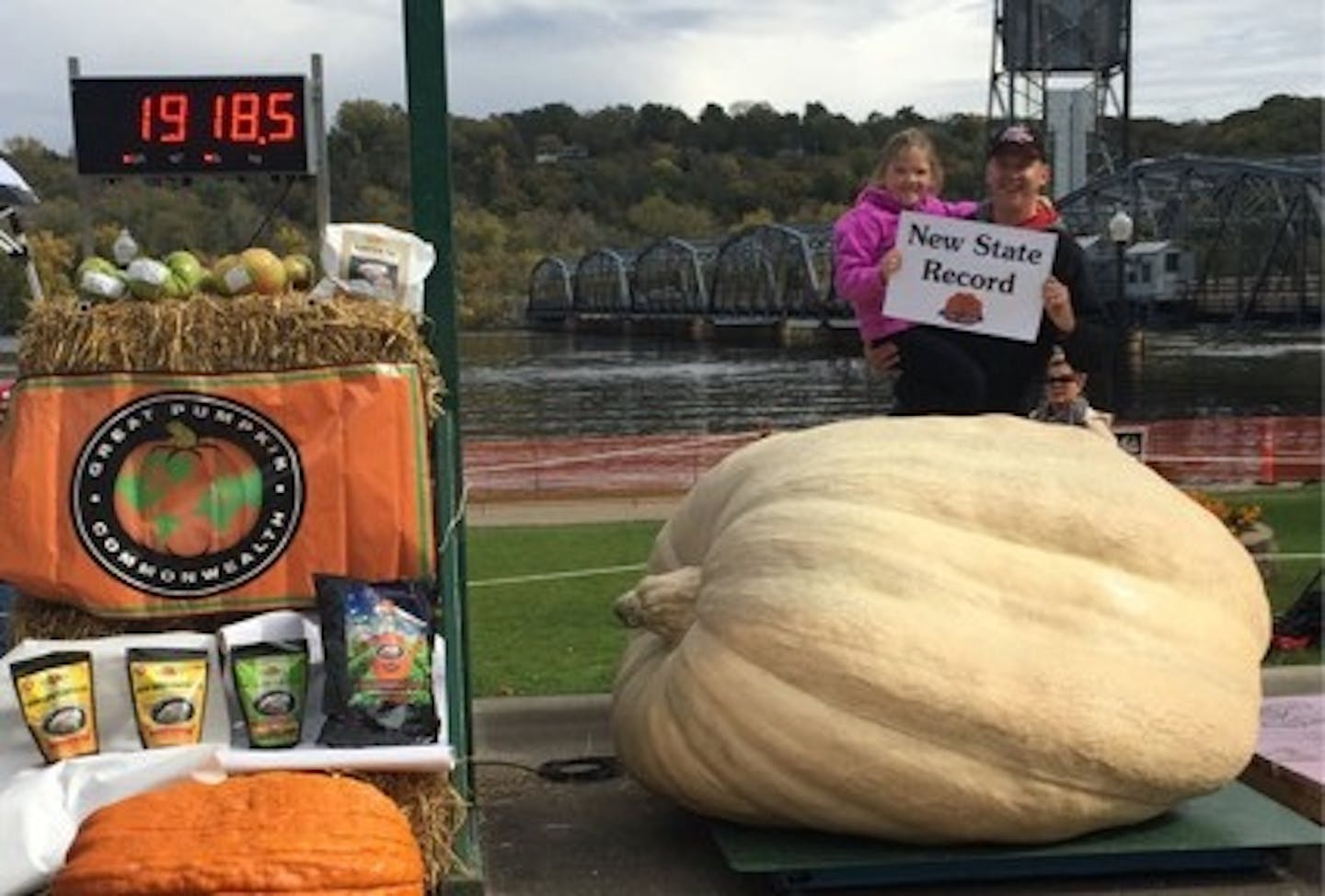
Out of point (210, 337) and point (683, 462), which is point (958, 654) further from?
point (683, 462)

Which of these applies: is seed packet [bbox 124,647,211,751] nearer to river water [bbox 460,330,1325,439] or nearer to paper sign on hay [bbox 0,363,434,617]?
paper sign on hay [bbox 0,363,434,617]

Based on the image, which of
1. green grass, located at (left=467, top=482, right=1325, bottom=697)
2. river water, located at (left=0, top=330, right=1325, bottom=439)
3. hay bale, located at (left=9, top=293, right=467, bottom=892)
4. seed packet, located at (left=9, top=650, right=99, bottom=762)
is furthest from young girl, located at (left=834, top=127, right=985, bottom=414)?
river water, located at (left=0, top=330, right=1325, bottom=439)

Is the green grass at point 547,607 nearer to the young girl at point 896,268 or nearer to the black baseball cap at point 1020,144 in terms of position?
the young girl at point 896,268

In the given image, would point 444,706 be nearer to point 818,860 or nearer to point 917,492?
point 818,860

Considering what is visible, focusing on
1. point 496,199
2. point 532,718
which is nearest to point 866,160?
point 496,199

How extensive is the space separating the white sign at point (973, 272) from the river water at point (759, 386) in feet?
78.6

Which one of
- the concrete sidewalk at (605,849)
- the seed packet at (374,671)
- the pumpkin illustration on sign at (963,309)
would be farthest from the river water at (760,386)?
the seed packet at (374,671)

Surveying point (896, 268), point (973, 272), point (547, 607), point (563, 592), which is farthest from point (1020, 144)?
point (563, 592)

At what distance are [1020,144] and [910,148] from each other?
39 centimetres

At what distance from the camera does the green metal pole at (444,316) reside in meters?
4.37

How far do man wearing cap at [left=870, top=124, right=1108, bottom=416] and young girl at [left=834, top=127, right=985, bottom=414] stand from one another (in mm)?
96

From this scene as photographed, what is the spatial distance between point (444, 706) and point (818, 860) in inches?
43.1

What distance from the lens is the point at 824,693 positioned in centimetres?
408

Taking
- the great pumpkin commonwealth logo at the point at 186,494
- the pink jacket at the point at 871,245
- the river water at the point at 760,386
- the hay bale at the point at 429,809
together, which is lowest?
the river water at the point at 760,386
